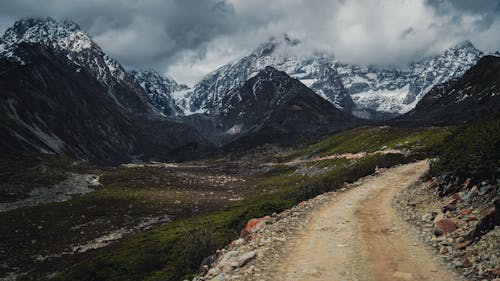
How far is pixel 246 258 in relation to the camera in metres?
17.0

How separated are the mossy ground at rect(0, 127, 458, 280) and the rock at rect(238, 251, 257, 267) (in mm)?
4862

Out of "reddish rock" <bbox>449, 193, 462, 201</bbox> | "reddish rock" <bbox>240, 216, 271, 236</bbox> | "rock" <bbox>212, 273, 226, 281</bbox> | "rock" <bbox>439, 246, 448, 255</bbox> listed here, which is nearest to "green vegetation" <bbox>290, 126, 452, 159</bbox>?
"reddish rock" <bbox>449, 193, 462, 201</bbox>

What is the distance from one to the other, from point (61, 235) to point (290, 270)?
5237cm

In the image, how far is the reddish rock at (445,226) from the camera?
18.1m

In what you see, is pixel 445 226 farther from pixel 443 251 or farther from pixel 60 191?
pixel 60 191

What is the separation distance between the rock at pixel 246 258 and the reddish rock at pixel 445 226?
8587 millimetres

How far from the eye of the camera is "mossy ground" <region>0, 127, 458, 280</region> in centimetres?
2906

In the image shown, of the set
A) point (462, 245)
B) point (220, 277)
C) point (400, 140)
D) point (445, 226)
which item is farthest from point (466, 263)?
point (400, 140)

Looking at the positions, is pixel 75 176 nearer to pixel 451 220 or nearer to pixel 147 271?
pixel 147 271

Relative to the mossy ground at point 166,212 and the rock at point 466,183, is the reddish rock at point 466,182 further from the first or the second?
the mossy ground at point 166,212

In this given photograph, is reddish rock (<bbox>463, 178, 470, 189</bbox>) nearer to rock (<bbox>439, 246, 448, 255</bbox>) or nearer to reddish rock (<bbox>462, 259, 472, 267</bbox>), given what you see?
rock (<bbox>439, 246, 448, 255</bbox>)

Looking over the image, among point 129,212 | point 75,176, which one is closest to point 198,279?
point 129,212

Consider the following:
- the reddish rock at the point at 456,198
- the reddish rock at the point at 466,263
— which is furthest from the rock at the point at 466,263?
the reddish rock at the point at 456,198

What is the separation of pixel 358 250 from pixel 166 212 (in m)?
59.8
